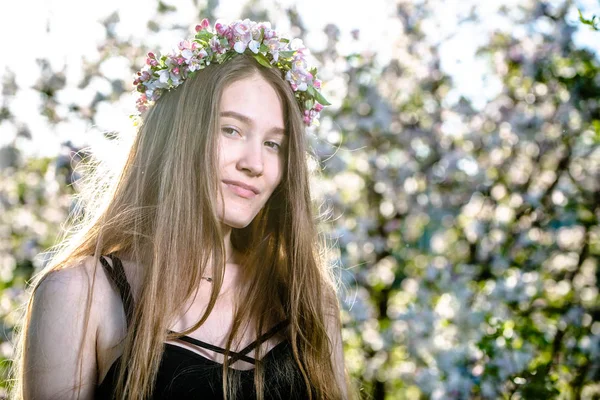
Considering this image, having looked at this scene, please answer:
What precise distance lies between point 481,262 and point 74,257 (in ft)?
8.68

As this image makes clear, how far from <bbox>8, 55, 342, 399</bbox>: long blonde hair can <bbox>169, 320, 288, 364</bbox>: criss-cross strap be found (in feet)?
0.08

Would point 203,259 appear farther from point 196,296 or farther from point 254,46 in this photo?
point 254,46

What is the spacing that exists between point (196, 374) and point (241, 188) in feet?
1.41

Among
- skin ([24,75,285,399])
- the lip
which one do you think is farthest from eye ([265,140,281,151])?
the lip

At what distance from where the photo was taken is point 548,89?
404cm

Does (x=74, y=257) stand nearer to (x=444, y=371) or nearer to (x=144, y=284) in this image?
(x=144, y=284)

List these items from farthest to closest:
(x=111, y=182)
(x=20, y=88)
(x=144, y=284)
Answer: (x=20, y=88), (x=111, y=182), (x=144, y=284)

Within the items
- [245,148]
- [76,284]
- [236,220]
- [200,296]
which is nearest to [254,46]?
[245,148]

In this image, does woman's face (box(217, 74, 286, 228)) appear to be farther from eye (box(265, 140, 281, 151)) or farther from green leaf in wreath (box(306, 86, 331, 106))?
green leaf in wreath (box(306, 86, 331, 106))

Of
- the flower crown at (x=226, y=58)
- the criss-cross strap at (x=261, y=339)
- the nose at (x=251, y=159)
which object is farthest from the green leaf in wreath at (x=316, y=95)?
the criss-cross strap at (x=261, y=339)

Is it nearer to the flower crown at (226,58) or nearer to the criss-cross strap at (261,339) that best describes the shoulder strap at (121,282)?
the criss-cross strap at (261,339)

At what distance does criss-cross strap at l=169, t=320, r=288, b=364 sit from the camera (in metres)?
1.81

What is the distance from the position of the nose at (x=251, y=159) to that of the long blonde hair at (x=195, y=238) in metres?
0.07

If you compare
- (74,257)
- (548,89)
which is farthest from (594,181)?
(74,257)
